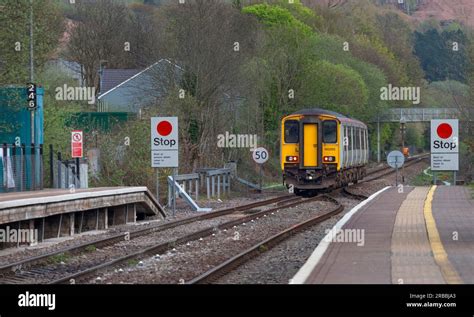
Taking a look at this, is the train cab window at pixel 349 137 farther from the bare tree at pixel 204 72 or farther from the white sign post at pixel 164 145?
the white sign post at pixel 164 145

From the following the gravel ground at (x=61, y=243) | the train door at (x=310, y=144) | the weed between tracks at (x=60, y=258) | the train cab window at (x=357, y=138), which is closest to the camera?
the weed between tracks at (x=60, y=258)

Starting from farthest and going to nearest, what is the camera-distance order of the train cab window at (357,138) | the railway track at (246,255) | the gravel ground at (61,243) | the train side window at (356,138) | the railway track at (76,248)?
the train cab window at (357,138) < the train side window at (356,138) < the gravel ground at (61,243) < the railway track at (76,248) < the railway track at (246,255)

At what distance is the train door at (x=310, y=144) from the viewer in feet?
133

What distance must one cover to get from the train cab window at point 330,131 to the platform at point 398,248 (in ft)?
43.7

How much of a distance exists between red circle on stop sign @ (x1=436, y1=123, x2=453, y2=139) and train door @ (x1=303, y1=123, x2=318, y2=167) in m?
21.9

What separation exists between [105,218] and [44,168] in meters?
9.04

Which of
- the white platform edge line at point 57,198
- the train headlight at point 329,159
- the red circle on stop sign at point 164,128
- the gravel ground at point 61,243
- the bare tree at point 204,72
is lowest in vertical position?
the gravel ground at point 61,243

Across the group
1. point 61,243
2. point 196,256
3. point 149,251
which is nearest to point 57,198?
point 61,243

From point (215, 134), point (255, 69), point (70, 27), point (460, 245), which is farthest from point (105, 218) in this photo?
point (70, 27)

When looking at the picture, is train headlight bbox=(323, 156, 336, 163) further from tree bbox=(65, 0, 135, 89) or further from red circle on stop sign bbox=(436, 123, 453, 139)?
tree bbox=(65, 0, 135, 89)

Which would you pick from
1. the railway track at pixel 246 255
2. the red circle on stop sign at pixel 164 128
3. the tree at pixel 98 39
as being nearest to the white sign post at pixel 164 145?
the red circle on stop sign at pixel 164 128

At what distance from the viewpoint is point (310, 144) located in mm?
40844

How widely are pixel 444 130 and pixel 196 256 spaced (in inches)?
191

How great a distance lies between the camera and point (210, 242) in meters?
21.0
